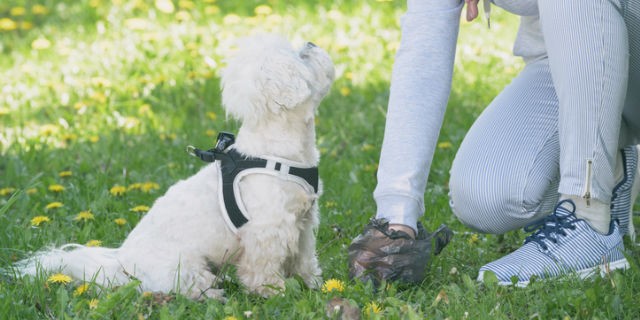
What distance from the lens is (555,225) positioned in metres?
2.87

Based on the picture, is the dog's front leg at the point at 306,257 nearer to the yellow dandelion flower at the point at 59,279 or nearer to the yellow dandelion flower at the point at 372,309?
the yellow dandelion flower at the point at 372,309

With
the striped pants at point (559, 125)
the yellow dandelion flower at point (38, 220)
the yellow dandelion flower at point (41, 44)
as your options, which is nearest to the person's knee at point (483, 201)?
the striped pants at point (559, 125)

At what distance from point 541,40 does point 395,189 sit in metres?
0.90

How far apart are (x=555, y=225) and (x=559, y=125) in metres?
0.32

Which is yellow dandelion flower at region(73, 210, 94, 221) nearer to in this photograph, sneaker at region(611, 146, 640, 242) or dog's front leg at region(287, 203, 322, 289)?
dog's front leg at region(287, 203, 322, 289)

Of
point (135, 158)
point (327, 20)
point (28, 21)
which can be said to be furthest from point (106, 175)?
point (28, 21)

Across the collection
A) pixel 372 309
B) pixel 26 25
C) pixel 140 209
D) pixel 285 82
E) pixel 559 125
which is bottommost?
pixel 26 25

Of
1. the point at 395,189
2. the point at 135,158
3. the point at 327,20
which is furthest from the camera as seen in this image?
the point at 327,20

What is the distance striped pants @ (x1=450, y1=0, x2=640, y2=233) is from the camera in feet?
8.87

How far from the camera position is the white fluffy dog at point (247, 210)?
291cm

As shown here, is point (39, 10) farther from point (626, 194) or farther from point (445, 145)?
point (626, 194)

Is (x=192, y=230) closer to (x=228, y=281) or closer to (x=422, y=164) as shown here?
(x=228, y=281)

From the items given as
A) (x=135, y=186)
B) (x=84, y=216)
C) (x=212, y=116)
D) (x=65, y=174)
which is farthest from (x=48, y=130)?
(x=84, y=216)

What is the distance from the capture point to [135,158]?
4621 millimetres
